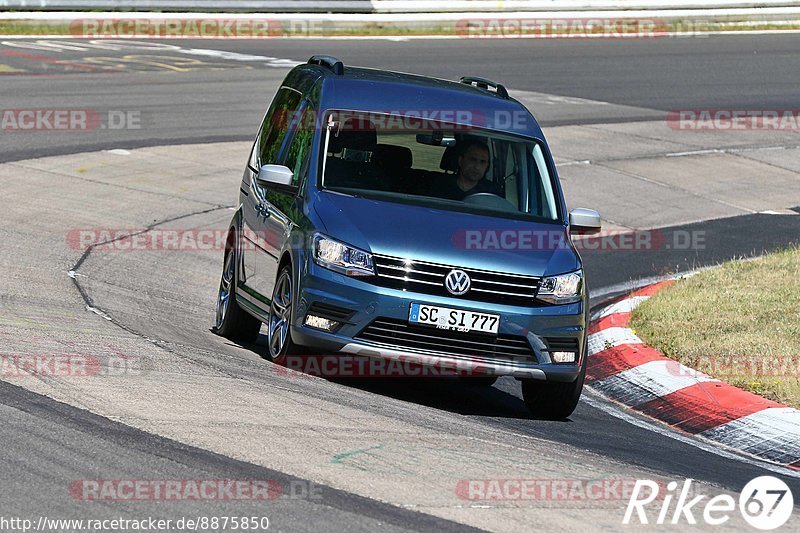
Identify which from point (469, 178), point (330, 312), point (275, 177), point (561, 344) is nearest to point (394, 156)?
point (469, 178)

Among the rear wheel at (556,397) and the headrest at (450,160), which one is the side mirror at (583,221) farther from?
the rear wheel at (556,397)

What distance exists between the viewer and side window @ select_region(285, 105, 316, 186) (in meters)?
9.17

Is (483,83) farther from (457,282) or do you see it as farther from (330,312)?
(330,312)

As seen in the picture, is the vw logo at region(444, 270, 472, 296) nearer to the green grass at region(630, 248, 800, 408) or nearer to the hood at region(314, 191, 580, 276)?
the hood at region(314, 191, 580, 276)

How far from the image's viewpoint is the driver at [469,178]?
9148 mm

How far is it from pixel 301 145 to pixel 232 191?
719 centimetres

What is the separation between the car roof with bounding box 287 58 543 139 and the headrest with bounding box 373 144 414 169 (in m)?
0.37

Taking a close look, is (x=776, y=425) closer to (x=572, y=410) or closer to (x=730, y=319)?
(x=572, y=410)

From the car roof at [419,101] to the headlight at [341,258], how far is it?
1.37 meters

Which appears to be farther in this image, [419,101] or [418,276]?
[419,101]

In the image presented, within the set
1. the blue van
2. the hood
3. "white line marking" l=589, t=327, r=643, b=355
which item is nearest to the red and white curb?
"white line marking" l=589, t=327, r=643, b=355

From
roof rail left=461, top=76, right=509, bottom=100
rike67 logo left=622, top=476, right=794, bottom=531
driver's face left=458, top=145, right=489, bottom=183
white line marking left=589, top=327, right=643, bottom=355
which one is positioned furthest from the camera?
white line marking left=589, top=327, right=643, bottom=355

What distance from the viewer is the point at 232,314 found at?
9992 mm

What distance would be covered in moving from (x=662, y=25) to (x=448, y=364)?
28.9 m
